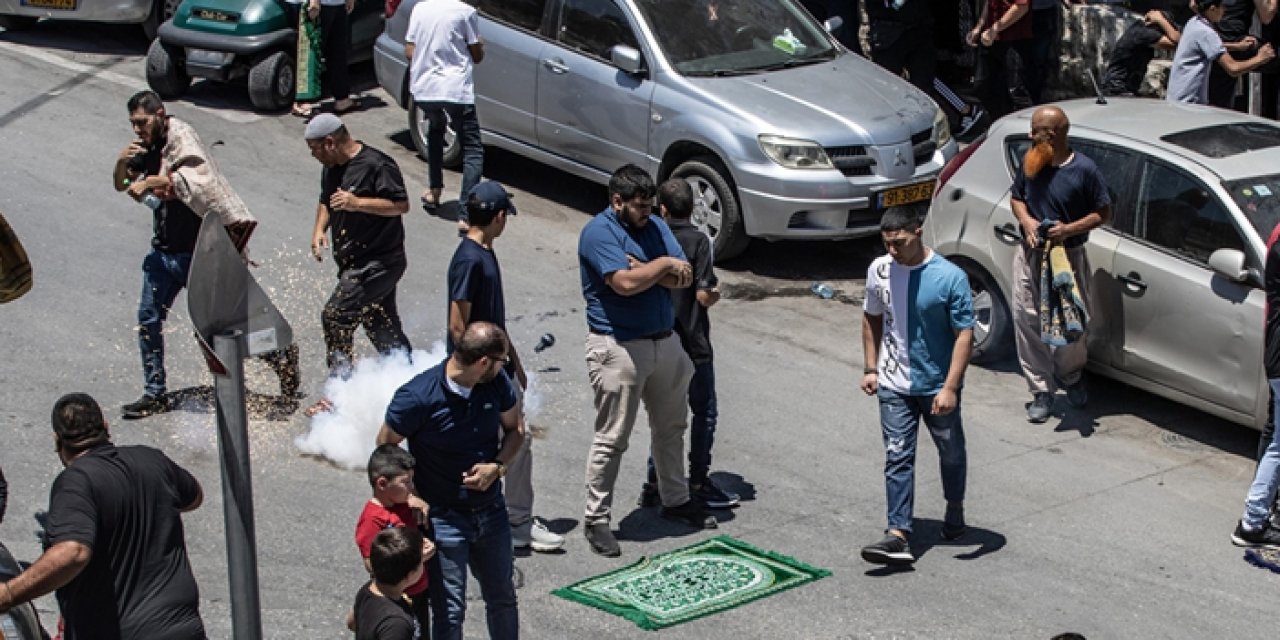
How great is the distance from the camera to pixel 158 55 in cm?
1522

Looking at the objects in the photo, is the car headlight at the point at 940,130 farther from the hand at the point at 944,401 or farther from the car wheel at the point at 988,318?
the hand at the point at 944,401

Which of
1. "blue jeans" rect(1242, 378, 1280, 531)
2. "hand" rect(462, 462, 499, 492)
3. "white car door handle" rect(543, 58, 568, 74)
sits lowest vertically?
"blue jeans" rect(1242, 378, 1280, 531)

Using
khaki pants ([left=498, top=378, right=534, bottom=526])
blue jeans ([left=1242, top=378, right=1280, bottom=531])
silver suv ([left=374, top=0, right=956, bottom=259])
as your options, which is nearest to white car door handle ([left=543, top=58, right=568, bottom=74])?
silver suv ([left=374, top=0, right=956, bottom=259])

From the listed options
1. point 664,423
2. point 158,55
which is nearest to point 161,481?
point 664,423

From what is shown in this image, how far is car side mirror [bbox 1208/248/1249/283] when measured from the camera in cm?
920

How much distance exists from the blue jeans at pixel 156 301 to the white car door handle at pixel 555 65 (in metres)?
4.21

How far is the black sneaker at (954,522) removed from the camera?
27.6ft

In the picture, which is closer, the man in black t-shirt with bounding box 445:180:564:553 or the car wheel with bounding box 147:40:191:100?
the man in black t-shirt with bounding box 445:180:564:553

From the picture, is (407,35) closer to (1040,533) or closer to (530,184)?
(530,184)

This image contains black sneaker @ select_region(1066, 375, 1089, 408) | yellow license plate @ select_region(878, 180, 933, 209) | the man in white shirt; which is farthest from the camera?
the man in white shirt

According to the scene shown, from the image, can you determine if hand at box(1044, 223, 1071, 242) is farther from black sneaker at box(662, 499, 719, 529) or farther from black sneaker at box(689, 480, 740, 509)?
black sneaker at box(662, 499, 719, 529)

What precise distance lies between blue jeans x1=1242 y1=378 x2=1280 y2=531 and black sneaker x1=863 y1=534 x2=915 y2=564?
1.69 meters

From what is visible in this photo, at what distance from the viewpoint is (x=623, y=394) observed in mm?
8148

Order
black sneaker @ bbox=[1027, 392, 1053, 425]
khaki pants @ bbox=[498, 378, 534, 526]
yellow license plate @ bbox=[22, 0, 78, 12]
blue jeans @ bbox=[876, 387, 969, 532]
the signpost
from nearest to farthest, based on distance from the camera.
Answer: the signpost
khaki pants @ bbox=[498, 378, 534, 526]
blue jeans @ bbox=[876, 387, 969, 532]
black sneaker @ bbox=[1027, 392, 1053, 425]
yellow license plate @ bbox=[22, 0, 78, 12]
